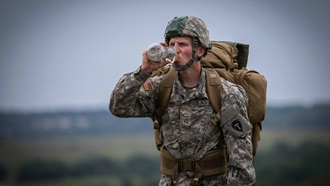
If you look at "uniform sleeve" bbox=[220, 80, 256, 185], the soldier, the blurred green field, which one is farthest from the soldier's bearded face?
the blurred green field

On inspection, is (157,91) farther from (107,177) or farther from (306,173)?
(107,177)

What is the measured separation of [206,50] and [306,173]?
118 ft

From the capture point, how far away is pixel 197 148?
444 inches

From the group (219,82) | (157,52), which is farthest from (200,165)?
(157,52)

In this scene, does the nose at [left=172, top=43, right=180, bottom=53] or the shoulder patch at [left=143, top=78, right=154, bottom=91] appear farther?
the shoulder patch at [left=143, top=78, right=154, bottom=91]

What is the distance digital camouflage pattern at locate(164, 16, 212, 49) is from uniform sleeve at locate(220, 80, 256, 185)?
63 centimetres

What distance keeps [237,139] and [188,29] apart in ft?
4.10

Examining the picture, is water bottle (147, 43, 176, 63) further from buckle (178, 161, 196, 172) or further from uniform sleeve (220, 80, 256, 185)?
buckle (178, 161, 196, 172)

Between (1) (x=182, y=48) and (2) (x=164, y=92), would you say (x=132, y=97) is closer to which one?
(2) (x=164, y=92)

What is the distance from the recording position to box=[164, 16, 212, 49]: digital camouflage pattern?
11.0 meters

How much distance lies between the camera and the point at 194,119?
11250 millimetres

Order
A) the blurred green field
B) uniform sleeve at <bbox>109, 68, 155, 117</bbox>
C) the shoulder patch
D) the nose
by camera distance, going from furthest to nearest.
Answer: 1. the blurred green field
2. the shoulder patch
3. the nose
4. uniform sleeve at <bbox>109, 68, 155, 117</bbox>

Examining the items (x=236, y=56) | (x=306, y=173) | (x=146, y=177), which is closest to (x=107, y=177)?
(x=146, y=177)

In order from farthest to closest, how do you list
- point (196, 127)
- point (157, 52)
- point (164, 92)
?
point (164, 92)
point (196, 127)
point (157, 52)
